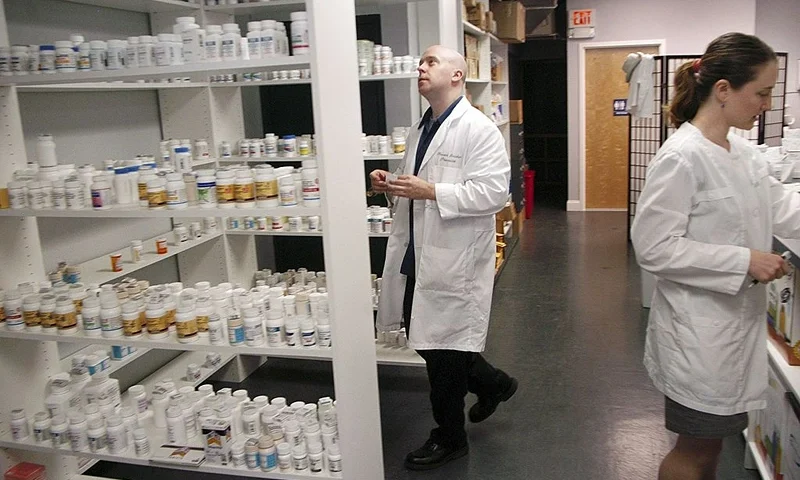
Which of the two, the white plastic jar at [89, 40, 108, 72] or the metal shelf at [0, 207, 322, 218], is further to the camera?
the white plastic jar at [89, 40, 108, 72]

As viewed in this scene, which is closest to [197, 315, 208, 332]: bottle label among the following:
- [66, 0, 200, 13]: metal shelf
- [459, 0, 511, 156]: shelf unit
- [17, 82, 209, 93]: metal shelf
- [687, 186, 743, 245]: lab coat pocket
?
[17, 82, 209, 93]: metal shelf

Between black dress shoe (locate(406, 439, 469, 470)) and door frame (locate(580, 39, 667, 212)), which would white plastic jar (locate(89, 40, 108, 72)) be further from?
door frame (locate(580, 39, 667, 212))

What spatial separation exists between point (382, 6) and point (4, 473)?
3311 mm

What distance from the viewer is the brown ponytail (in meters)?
1.75

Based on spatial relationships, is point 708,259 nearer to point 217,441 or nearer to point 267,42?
point 267,42

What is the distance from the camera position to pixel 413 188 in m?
2.63

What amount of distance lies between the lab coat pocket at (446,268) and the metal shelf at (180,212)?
739mm

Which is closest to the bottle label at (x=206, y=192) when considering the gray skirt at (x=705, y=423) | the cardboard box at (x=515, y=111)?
the gray skirt at (x=705, y=423)

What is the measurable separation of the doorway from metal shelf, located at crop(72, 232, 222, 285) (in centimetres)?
652

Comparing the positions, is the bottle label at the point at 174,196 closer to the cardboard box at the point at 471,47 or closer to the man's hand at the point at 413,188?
the man's hand at the point at 413,188

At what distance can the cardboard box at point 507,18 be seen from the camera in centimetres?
667

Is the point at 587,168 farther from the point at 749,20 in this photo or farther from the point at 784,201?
the point at 784,201

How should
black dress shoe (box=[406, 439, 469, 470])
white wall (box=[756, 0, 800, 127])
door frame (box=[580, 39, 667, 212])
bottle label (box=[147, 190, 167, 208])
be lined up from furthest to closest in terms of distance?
door frame (box=[580, 39, 667, 212]) → white wall (box=[756, 0, 800, 127]) → black dress shoe (box=[406, 439, 469, 470]) → bottle label (box=[147, 190, 167, 208])

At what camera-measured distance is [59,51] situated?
2383mm
